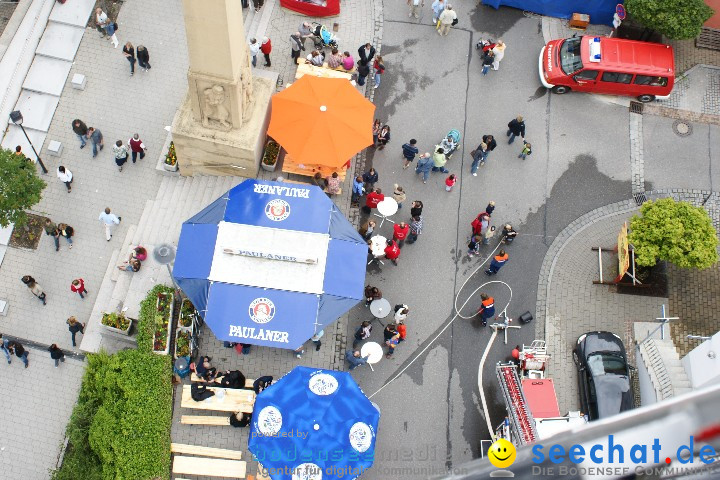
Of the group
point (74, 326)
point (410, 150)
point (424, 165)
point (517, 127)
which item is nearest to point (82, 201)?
point (74, 326)

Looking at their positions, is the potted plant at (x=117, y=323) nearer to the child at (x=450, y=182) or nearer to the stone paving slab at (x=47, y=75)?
the stone paving slab at (x=47, y=75)

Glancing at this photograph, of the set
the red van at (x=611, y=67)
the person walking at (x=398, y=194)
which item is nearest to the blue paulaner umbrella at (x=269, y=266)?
the person walking at (x=398, y=194)

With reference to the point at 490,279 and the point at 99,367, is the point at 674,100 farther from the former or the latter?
the point at 99,367

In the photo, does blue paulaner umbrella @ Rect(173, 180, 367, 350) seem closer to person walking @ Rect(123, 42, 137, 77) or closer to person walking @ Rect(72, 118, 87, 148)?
person walking @ Rect(72, 118, 87, 148)

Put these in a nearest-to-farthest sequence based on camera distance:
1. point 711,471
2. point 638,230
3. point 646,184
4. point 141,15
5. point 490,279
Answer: point 711,471 < point 638,230 < point 490,279 < point 646,184 < point 141,15

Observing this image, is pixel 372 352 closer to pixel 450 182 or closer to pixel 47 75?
pixel 450 182

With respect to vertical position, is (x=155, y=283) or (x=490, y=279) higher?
(x=490, y=279)

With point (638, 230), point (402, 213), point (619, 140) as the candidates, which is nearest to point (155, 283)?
point (402, 213)

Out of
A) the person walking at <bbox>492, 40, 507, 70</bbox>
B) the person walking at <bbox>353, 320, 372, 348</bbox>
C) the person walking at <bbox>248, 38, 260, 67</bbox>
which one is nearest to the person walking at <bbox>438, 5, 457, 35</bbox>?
the person walking at <bbox>492, 40, 507, 70</bbox>
